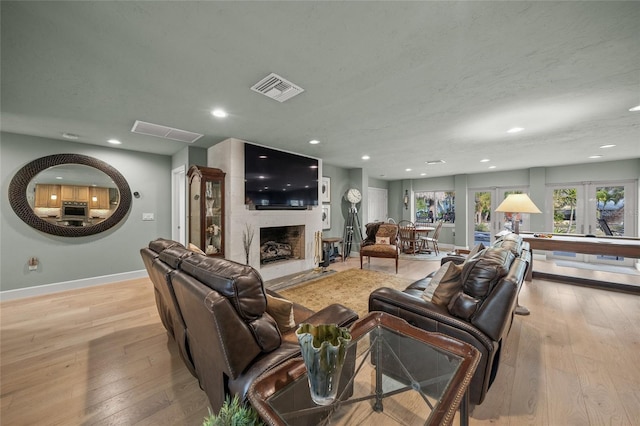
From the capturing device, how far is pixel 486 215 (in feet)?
22.9

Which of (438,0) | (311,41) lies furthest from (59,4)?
(438,0)

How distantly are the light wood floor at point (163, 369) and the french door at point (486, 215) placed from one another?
12.5 feet

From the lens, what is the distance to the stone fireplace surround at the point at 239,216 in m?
3.67

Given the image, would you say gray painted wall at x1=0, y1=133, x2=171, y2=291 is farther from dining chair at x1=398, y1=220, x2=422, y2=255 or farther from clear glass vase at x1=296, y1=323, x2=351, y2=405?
dining chair at x1=398, y1=220, x2=422, y2=255

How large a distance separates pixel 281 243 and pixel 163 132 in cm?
275

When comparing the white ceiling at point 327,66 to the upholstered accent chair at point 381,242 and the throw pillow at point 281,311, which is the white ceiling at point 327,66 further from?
the upholstered accent chair at point 381,242

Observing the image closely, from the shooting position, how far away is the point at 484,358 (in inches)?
54.0

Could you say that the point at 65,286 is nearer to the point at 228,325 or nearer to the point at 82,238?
the point at 82,238

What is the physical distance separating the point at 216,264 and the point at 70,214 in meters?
4.14

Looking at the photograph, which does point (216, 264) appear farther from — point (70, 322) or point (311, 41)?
point (70, 322)

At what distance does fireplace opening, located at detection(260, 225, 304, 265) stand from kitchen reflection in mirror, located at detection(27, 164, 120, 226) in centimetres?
258

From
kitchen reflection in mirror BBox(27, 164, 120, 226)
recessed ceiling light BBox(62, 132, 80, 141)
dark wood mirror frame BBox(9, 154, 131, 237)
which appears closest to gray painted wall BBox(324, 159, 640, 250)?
dark wood mirror frame BBox(9, 154, 131, 237)

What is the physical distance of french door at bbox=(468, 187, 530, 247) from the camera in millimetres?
6637

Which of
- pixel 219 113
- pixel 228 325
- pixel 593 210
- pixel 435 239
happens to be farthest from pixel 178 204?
pixel 593 210
